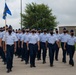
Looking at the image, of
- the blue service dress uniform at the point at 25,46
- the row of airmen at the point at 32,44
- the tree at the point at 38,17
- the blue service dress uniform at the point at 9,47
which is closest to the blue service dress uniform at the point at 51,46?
the row of airmen at the point at 32,44

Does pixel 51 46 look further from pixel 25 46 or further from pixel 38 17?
pixel 38 17

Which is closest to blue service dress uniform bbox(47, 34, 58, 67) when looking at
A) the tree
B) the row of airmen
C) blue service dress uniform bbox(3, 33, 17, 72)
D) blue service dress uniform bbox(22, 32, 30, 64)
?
the row of airmen

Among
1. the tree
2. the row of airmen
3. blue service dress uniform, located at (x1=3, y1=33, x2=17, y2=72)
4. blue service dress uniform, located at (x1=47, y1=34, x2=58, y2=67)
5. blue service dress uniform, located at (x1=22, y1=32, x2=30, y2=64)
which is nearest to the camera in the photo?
blue service dress uniform, located at (x1=3, y1=33, x2=17, y2=72)

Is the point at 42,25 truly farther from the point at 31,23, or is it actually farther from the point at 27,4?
→ the point at 27,4

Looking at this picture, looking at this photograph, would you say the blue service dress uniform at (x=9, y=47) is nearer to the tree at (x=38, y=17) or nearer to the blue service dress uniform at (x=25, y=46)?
the blue service dress uniform at (x=25, y=46)

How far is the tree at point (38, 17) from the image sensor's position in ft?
167

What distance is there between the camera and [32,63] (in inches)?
694

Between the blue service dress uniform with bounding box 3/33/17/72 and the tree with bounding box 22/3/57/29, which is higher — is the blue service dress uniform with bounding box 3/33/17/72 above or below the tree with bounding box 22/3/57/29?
below

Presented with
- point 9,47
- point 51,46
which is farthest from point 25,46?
point 9,47

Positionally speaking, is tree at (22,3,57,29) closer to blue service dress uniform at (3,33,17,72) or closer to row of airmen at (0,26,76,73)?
row of airmen at (0,26,76,73)

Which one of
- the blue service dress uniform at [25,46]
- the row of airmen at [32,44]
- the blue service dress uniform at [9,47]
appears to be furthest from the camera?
the blue service dress uniform at [25,46]

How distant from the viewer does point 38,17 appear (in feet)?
170

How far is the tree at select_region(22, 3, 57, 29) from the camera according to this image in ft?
167

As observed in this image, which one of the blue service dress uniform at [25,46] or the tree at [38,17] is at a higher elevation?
the tree at [38,17]
